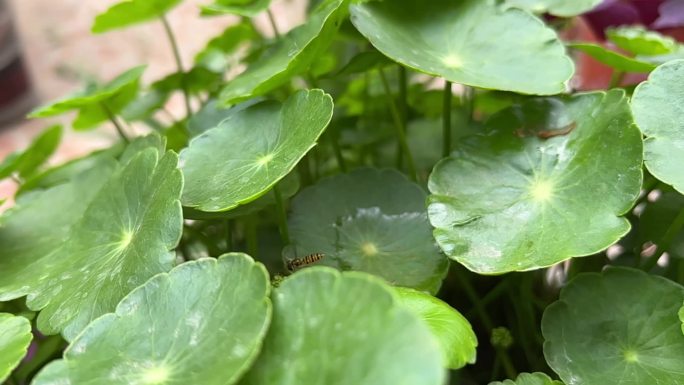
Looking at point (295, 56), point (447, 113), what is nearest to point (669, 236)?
point (447, 113)

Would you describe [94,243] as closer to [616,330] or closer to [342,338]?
[342,338]

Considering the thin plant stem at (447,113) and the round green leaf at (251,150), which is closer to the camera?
the round green leaf at (251,150)

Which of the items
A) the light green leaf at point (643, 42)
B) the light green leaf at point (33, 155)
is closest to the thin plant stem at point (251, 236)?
the light green leaf at point (33, 155)

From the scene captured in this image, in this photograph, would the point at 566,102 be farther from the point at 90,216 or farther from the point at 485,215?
the point at 90,216

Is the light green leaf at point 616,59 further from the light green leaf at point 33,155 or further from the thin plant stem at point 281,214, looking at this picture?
the light green leaf at point 33,155

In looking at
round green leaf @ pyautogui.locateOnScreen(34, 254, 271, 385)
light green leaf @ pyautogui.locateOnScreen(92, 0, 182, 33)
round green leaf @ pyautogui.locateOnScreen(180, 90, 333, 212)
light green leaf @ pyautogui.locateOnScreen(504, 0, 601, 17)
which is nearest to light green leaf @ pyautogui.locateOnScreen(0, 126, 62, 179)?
light green leaf @ pyautogui.locateOnScreen(92, 0, 182, 33)

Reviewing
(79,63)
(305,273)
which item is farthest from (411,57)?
(79,63)

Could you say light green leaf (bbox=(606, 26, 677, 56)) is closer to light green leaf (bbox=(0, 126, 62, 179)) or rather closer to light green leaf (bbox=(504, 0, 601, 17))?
light green leaf (bbox=(504, 0, 601, 17))
